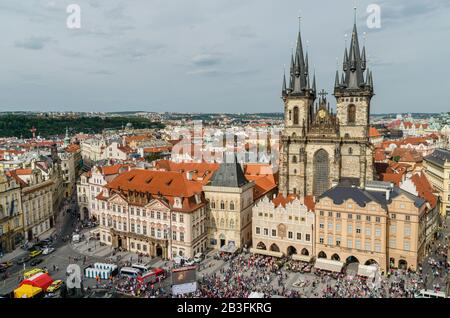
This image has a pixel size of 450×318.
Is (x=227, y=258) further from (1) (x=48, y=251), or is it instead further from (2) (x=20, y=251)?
(2) (x=20, y=251)

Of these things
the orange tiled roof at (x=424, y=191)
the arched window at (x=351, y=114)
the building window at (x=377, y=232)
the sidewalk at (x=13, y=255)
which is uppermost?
the arched window at (x=351, y=114)

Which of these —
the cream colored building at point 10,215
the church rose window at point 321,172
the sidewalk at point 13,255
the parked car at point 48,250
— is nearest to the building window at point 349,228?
the church rose window at point 321,172

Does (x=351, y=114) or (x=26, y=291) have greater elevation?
(x=351, y=114)

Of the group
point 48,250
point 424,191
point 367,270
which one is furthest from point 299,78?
point 48,250

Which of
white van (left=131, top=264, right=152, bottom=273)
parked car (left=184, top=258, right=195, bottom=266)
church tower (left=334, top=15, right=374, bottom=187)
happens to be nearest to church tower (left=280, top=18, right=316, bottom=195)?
church tower (left=334, top=15, right=374, bottom=187)

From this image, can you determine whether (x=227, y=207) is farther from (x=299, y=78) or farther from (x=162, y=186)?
(x=299, y=78)

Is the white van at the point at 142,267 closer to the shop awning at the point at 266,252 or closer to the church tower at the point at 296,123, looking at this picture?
the shop awning at the point at 266,252

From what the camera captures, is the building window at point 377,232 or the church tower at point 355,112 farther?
the church tower at point 355,112
